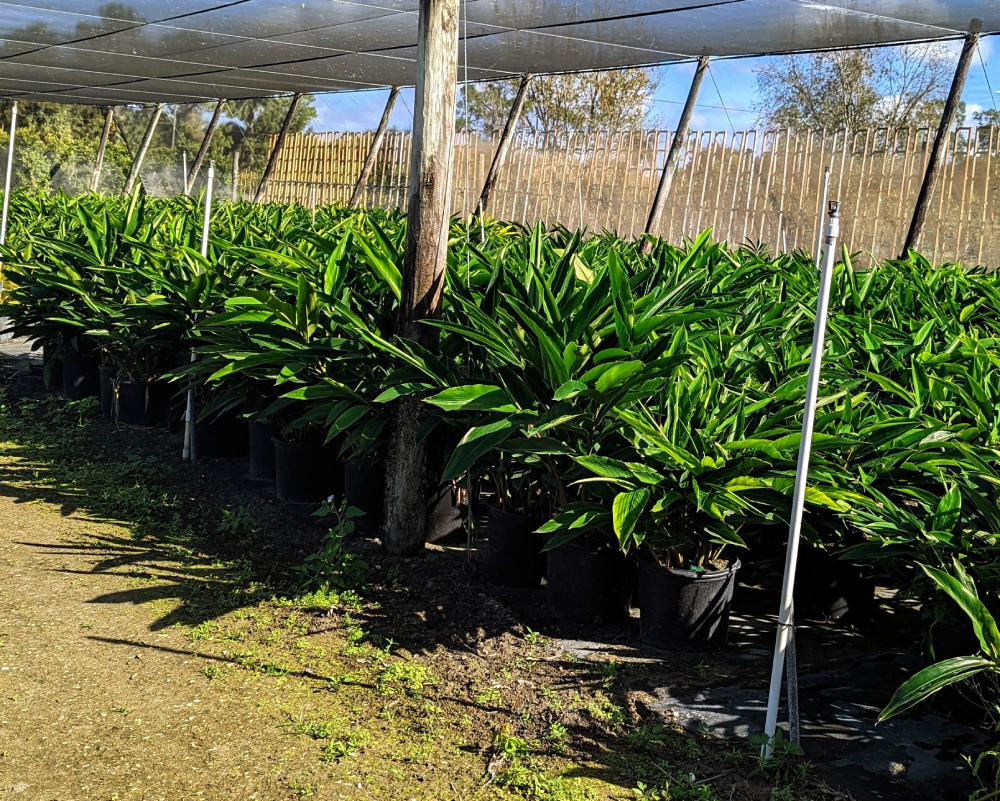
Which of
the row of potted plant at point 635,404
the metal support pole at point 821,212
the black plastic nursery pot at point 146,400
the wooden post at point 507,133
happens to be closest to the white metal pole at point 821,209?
the metal support pole at point 821,212

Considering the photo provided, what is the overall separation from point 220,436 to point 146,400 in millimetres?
774

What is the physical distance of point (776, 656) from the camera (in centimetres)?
240

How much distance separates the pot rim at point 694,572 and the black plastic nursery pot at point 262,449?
2238 millimetres

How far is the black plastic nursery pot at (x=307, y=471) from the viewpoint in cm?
427

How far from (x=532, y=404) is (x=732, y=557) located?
0.82 m

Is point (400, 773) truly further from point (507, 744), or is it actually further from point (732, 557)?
point (732, 557)

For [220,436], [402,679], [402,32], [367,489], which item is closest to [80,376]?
[220,436]

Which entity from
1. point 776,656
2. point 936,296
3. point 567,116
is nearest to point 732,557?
point 776,656

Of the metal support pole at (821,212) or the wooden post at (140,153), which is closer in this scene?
the metal support pole at (821,212)

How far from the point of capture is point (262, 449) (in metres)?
4.67

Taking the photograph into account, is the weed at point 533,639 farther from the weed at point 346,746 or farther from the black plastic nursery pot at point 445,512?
the black plastic nursery pot at point 445,512

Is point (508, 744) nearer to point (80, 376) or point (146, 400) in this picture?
point (146, 400)

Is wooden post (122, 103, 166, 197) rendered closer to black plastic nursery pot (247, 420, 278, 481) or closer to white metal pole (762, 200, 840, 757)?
black plastic nursery pot (247, 420, 278, 481)

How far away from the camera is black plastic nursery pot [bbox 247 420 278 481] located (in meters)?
4.64
